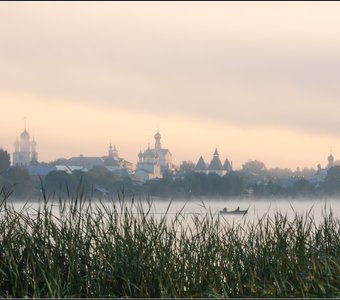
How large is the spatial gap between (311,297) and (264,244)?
→ 1.24 metres

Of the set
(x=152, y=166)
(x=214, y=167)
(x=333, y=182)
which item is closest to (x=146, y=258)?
(x=333, y=182)

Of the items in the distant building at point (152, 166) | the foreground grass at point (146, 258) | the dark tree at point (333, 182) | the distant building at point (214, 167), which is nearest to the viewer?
the foreground grass at point (146, 258)

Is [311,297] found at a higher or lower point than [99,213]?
lower

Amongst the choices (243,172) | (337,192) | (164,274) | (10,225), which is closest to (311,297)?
(164,274)

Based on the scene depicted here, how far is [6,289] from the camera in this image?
21.0ft

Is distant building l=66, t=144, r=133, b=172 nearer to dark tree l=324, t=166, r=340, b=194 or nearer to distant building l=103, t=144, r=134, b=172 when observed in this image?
distant building l=103, t=144, r=134, b=172

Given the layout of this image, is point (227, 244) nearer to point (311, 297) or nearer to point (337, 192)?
point (311, 297)

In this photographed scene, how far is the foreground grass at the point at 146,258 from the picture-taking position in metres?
6.25

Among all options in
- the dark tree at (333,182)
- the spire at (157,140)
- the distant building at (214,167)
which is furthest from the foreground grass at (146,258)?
the spire at (157,140)

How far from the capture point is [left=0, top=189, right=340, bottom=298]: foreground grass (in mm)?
6250

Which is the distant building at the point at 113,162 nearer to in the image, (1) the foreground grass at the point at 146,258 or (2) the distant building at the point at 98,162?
(2) the distant building at the point at 98,162

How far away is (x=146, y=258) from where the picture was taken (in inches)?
258

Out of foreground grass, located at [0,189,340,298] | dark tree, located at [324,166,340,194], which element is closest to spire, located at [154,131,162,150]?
dark tree, located at [324,166,340,194]

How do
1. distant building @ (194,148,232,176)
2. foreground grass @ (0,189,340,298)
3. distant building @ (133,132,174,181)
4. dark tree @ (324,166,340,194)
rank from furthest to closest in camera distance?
distant building @ (194,148,232,176), distant building @ (133,132,174,181), dark tree @ (324,166,340,194), foreground grass @ (0,189,340,298)
